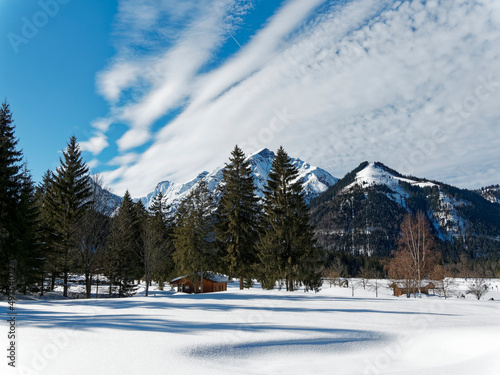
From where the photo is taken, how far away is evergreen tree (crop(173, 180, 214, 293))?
2856 cm

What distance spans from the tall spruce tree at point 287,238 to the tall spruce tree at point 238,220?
8.85 ft

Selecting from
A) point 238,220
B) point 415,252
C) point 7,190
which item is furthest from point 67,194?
point 415,252

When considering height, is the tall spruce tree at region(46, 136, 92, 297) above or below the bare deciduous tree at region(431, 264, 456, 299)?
above

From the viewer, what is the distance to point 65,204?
26641 millimetres

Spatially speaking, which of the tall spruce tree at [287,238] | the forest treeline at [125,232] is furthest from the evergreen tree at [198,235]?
the tall spruce tree at [287,238]

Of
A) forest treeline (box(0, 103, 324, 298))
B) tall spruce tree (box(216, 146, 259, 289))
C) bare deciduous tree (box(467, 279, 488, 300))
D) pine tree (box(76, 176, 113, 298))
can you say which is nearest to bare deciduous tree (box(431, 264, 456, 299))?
bare deciduous tree (box(467, 279, 488, 300))

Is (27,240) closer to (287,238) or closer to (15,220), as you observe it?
(15,220)

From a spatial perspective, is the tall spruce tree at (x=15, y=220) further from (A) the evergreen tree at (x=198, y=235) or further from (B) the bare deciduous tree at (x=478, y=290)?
(B) the bare deciduous tree at (x=478, y=290)

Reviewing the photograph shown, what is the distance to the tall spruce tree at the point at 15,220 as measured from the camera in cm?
1948

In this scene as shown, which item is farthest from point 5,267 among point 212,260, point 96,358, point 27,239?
point 96,358

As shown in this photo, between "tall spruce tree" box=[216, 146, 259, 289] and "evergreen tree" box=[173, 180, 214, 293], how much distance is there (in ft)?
3.83

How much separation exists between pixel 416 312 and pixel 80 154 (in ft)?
96.6

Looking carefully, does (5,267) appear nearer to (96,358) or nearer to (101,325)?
(101,325)

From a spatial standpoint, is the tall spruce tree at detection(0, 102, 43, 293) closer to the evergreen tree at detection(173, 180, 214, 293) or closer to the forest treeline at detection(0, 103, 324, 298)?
the forest treeline at detection(0, 103, 324, 298)
